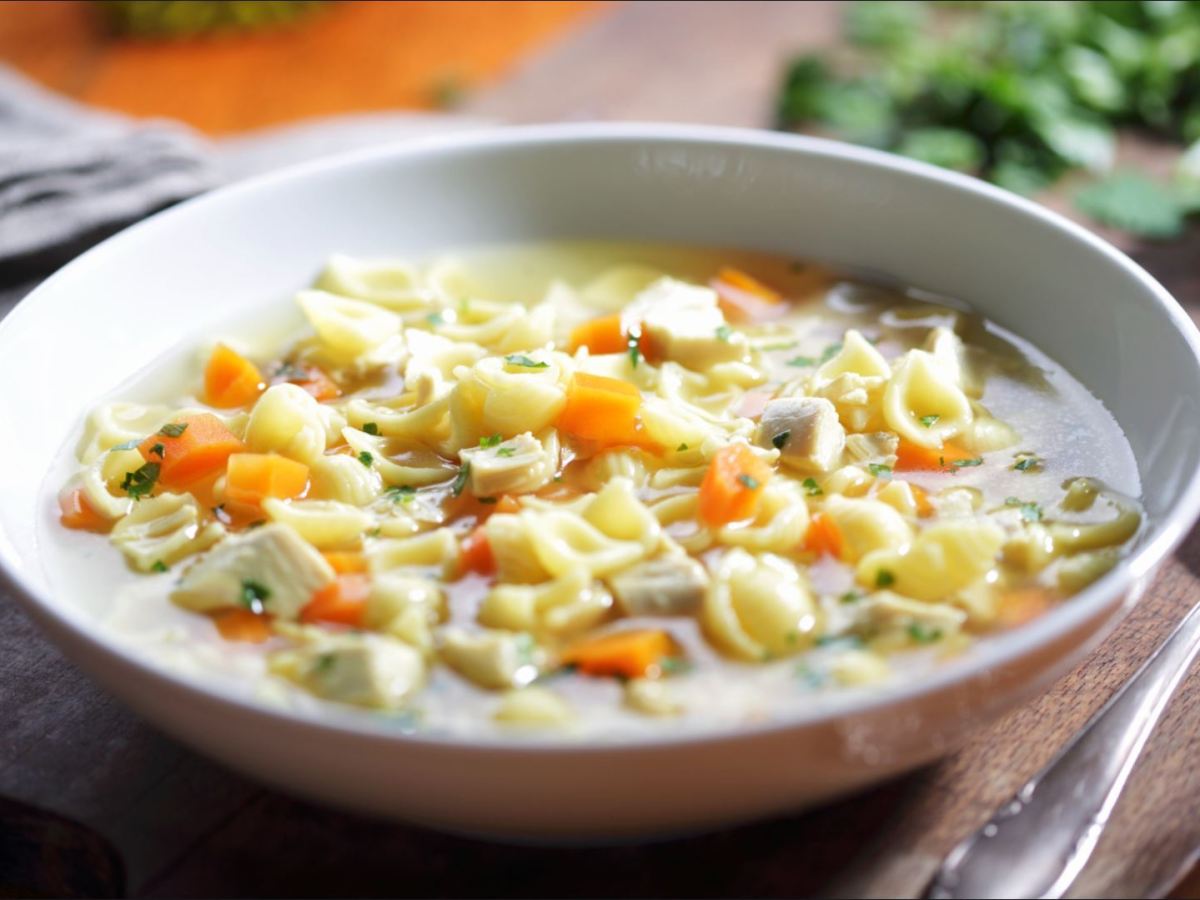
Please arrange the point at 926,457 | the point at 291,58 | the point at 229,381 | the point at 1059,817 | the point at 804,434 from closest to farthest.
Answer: the point at 1059,817 < the point at 804,434 < the point at 926,457 < the point at 229,381 < the point at 291,58

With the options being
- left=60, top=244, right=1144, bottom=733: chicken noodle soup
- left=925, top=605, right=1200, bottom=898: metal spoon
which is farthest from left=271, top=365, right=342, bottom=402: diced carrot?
left=925, top=605, right=1200, bottom=898: metal spoon

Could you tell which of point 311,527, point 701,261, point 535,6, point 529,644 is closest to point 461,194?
point 701,261

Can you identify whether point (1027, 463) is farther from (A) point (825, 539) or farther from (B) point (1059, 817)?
(B) point (1059, 817)

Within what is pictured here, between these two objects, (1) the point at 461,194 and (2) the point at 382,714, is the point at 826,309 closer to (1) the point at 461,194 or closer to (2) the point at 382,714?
(1) the point at 461,194

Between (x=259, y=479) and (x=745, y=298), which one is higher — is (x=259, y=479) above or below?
below

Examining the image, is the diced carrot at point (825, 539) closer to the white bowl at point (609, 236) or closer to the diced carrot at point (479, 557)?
the white bowl at point (609, 236)

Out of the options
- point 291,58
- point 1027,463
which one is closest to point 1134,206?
point 1027,463

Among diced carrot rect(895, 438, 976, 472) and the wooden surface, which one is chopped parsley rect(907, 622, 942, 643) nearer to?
the wooden surface
